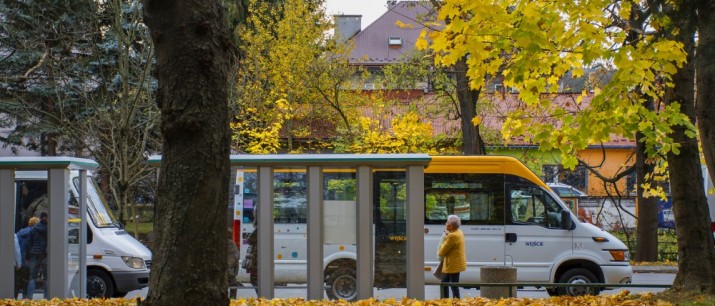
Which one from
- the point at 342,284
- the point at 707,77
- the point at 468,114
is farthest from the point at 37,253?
the point at 468,114

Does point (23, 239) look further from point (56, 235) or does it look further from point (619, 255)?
point (619, 255)

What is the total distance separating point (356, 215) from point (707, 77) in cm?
460

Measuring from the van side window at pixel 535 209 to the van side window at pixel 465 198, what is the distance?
10.0 inches

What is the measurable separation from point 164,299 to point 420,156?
562 cm

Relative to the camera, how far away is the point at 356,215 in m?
11.7

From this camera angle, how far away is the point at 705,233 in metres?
12.1

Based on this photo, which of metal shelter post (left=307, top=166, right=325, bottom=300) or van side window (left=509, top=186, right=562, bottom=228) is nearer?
metal shelter post (left=307, top=166, right=325, bottom=300)

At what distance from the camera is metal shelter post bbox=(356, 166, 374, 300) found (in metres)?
11.6

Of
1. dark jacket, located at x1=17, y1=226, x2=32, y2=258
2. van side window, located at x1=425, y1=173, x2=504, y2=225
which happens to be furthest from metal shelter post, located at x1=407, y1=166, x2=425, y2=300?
van side window, located at x1=425, y1=173, x2=504, y2=225

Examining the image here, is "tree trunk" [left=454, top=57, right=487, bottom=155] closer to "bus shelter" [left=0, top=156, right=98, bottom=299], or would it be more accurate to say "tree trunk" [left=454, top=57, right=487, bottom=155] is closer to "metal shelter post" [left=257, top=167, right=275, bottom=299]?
"metal shelter post" [left=257, top=167, right=275, bottom=299]

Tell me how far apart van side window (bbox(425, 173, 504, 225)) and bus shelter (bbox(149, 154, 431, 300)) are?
5.78 meters

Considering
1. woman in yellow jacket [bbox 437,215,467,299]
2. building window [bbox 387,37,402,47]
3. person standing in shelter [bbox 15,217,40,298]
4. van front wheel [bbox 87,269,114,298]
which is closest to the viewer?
person standing in shelter [bbox 15,217,40,298]

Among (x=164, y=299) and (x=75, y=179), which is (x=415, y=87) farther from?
(x=164, y=299)

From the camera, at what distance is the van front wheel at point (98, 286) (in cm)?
1578
